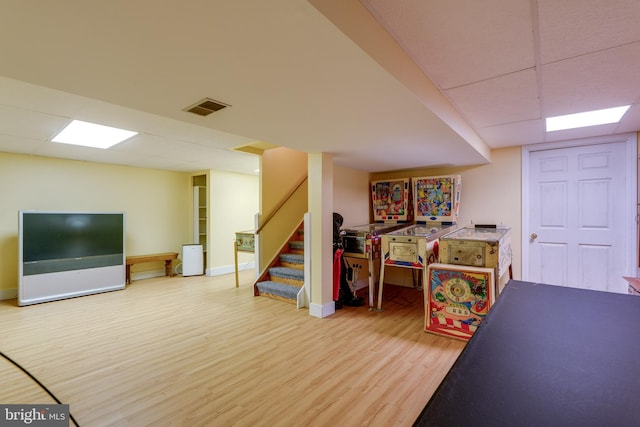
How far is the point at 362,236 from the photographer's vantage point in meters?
3.66

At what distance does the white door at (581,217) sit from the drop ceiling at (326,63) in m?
0.81

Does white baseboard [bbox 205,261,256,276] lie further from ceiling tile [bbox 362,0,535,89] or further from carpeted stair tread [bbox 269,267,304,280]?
ceiling tile [bbox 362,0,535,89]

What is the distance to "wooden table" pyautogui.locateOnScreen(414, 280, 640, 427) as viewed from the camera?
0.53m

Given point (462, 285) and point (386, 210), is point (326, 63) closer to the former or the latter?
point (462, 285)

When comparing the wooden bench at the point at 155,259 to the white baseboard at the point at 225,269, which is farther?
the white baseboard at the point at 225,269

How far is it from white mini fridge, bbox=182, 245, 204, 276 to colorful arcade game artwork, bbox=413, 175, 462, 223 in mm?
4477

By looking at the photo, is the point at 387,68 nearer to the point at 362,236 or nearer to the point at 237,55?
the point at 237,55

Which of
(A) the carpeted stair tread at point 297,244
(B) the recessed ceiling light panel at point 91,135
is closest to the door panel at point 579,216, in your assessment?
(A) the carpeted stair tread at point 297,244

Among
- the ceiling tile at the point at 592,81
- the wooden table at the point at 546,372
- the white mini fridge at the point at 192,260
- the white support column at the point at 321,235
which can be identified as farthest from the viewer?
the white mini fridge at the point at 192,260

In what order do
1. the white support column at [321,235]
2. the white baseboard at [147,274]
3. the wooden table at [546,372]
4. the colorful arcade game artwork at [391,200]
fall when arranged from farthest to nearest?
the white baseboard at [147,274]
the colorful arcade game artwork at [391,200]
the white support column at [321,235]
the wooden table at [546,372]

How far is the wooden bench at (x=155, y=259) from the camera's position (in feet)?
17.0

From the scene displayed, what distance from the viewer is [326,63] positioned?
52.5 inches

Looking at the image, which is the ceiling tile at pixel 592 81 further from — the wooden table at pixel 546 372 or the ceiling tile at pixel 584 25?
the wooden table at pixel 546 372

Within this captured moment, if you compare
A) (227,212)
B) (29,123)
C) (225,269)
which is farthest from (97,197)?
(225,269)
